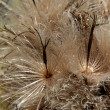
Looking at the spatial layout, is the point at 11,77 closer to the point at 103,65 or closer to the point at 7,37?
the point at 7,37

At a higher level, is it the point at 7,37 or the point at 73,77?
the point at 7,37

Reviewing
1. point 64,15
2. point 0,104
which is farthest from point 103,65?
point 0,104

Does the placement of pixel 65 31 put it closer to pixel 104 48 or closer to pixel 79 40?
pixel 79 40

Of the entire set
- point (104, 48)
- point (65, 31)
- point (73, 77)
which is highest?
point (65, 31)

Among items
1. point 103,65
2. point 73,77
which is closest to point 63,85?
point 73,77

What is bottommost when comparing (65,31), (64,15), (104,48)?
(104,48)

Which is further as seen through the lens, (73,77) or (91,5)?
(91,5)
